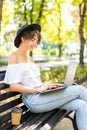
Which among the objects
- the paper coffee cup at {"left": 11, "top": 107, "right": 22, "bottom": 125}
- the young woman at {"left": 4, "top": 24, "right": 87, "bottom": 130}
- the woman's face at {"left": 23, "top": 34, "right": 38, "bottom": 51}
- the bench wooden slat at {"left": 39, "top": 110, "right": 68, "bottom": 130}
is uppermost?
the woman's face at {"left": 23, "top": 34, "right": 38, "bottom": 51}

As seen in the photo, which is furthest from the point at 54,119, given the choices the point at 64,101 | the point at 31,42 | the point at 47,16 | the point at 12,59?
the point at 47,16

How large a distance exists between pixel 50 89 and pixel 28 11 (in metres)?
14.7

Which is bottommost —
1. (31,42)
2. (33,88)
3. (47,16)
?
(33,88)

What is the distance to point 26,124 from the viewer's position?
495 centimetres

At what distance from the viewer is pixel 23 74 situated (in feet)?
17.3

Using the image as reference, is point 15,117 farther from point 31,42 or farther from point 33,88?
point 31,42

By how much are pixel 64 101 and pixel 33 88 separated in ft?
1.51

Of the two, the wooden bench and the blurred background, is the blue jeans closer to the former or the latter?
the wooden bench

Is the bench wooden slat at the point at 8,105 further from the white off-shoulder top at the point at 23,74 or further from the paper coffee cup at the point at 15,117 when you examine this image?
the white off-shoulder top at the point at 23,74

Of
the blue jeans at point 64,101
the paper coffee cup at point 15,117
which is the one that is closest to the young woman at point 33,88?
the blue jeans at point 64,101

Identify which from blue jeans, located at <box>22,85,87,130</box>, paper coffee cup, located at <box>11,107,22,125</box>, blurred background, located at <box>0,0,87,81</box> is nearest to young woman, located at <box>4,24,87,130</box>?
blue jeans, located at <box>22,85,87,130</box>

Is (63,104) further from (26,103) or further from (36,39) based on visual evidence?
(36,39)

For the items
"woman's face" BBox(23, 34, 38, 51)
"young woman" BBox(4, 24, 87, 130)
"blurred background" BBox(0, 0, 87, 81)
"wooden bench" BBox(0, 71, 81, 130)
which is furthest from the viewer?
"blurred background" BBox(0, 0, 87, 81)

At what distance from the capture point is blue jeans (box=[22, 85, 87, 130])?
515cm
